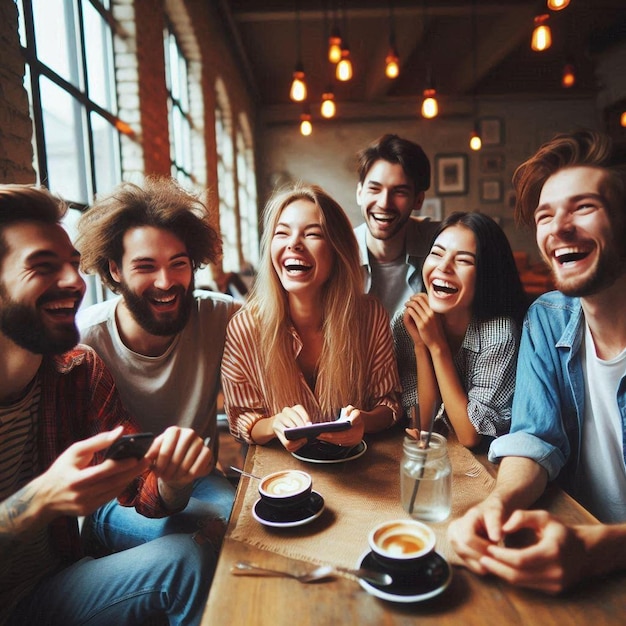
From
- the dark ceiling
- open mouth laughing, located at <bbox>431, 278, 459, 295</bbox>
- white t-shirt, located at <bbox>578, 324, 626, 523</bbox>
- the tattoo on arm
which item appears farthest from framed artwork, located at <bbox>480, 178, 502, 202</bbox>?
the tattoo on arm

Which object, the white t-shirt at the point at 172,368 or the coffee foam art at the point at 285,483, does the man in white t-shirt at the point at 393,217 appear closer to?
the white t-shirt at the point at 172,368

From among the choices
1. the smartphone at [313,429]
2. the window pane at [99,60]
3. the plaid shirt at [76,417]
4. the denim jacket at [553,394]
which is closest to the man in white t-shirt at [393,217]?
the denim jacket at [553,394]

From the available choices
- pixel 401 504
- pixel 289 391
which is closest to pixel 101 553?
pixel 289 391

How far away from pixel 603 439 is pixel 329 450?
2.41ft

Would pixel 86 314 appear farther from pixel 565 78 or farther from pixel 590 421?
pixel 565 78

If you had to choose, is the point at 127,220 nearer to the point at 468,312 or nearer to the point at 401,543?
the point at 468,312

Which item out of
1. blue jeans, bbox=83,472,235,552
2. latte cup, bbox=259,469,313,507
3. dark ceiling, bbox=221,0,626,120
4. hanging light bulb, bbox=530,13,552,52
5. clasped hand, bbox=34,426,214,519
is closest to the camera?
clasped hand, bbox=34,426,214,519

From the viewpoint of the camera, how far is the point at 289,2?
17.7ft

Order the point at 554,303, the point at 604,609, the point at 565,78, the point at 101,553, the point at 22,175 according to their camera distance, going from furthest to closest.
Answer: the point at 565,78
the point at 22,175
the point at 101,553
the point at 554,303
the point at 604,609

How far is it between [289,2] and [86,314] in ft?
16.5

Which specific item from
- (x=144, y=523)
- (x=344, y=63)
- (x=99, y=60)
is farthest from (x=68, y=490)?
(x=344, y=63)

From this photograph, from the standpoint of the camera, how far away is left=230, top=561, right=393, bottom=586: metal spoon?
824 mm

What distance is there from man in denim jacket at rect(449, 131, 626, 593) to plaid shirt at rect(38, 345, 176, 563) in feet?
3.03

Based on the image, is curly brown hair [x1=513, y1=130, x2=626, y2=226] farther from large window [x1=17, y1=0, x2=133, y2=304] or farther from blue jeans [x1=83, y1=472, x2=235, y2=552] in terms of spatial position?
large window [x1=17, y1=0, x2=133, y2=304]
